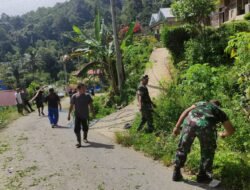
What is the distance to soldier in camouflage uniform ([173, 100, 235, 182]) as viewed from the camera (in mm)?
7176

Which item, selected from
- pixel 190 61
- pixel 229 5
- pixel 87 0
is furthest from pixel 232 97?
pixel 87 0

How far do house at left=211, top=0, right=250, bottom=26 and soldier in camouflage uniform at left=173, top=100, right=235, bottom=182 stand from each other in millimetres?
18972

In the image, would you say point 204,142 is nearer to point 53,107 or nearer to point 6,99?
point 53,107

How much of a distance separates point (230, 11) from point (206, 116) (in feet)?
75.5

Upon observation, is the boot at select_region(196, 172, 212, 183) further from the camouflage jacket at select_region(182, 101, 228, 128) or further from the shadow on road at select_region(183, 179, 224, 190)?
the camouflage jacket at select_region(182, 101, 228, 128)

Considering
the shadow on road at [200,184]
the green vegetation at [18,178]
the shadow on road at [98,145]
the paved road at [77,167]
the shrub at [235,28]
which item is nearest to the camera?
the shadow on road at [200,184]

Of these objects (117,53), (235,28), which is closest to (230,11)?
(235,28)

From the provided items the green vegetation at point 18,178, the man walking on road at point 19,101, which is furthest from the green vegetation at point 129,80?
the green vegetation at point 18,178

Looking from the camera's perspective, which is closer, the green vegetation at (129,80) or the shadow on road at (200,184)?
the shadow on road at (200,184)

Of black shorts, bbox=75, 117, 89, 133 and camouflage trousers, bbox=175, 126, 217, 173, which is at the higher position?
camouflage trousers, bbox=175, 126, 217, 173

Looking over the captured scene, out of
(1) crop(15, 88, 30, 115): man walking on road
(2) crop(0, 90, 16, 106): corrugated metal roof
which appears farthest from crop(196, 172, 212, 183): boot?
(2) crop(0, 90, 16, 106): corrugated metal roof

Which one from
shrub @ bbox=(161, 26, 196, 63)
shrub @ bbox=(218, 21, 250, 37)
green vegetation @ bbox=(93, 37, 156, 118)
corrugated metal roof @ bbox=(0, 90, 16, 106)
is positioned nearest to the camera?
shrub @ bbox=(218, 21, 250, 37)

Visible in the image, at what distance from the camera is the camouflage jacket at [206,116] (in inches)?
282

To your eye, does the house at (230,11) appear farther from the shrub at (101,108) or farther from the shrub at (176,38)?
the shrub at (101,108)
